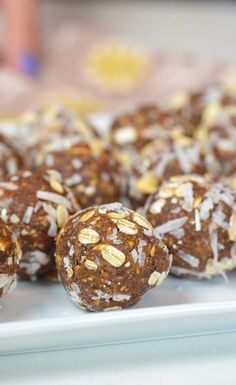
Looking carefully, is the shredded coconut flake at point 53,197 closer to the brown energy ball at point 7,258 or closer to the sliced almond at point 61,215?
the sliced almond at point 61,215

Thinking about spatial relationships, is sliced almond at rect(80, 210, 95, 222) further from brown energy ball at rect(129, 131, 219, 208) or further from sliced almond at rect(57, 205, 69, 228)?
brown energy ball at rect(129, 131, 219, 208)

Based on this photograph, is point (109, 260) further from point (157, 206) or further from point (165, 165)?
point (165, 165)

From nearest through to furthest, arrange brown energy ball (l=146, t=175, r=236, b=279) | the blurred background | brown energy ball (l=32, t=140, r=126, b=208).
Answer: brown energy ball (l=146, t=175, r=236, b=279) → brown energy ball (l=32, t=140, r=126, b=208) → the blurred background

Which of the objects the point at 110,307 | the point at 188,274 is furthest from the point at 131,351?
the point at 188,274

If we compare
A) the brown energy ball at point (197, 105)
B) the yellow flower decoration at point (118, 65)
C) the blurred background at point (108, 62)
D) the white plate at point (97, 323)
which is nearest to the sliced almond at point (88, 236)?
the white plate at point (97, 323)

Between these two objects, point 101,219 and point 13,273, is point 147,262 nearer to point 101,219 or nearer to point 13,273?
point 101,219

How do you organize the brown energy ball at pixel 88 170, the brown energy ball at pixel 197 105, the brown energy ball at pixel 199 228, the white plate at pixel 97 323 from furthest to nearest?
the brown energy ball at pixel 197 105
the brown energy ball at pixel 88 170
the brown energy ball at pixel 199 228
the white plate at pixel 97 323

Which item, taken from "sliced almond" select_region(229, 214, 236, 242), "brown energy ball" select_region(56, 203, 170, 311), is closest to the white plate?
"brown energy ball" select_region(56, 203, 170, 311)
